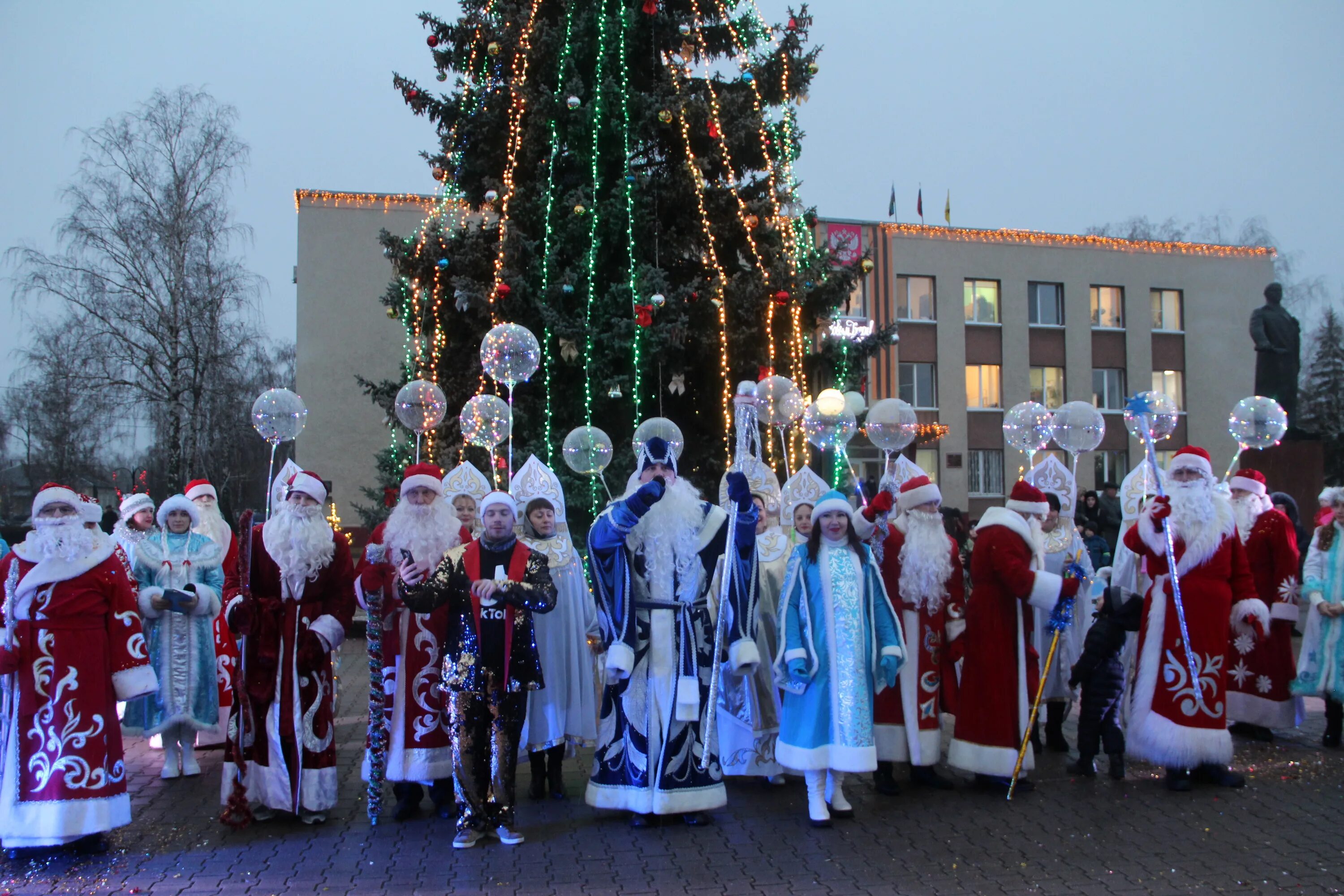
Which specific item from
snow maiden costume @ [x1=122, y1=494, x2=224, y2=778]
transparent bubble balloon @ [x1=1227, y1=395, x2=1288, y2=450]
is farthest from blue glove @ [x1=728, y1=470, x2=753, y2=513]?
transparent bubble balloon @ [x1=1227, y1=395, x2=1288, y2=450]

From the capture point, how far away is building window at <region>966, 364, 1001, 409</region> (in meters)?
32.3

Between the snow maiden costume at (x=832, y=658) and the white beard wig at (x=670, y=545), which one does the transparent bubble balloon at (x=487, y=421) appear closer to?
the white beard wig at (x=670, y=545)

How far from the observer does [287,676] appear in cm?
588

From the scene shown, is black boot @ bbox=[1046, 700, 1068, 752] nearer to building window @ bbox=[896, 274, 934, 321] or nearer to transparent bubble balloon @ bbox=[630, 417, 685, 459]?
transparent bubble balloon @ bbox=[630, 417, 685, 459]

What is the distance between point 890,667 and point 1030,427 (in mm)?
3185

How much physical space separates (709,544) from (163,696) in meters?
4.13

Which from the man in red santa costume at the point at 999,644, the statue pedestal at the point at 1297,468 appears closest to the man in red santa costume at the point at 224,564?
the man in red santa costume at the point at 999,644

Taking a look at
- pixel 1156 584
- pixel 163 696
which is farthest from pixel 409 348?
pixel 1156 584

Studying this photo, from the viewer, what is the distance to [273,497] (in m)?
6.63

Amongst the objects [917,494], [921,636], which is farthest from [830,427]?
[921,636]

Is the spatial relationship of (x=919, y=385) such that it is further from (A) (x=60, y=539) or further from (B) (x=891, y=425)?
(A) (x=60, y=539)

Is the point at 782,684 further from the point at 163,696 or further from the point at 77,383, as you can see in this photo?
the point at 77,383

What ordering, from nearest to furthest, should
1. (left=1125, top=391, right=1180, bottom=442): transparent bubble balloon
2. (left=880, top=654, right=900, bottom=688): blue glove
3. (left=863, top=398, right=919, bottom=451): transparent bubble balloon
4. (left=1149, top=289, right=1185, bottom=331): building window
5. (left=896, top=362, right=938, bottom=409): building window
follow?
1. (left=880, top=654, right=900, bottom=688): blue glove
2. (left=1125, top=391, right=1180, bottom=442): transparent bubble balloon
3. (left=863, top=398, right=919, bottom=451): transparent bubble balloon
4. (left=896, top=362, right=938, bottom=409): building window
5. (left=1149, top=289, right=1185, bottom=331): building window

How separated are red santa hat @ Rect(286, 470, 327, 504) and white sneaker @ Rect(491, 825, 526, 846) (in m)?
2.14
